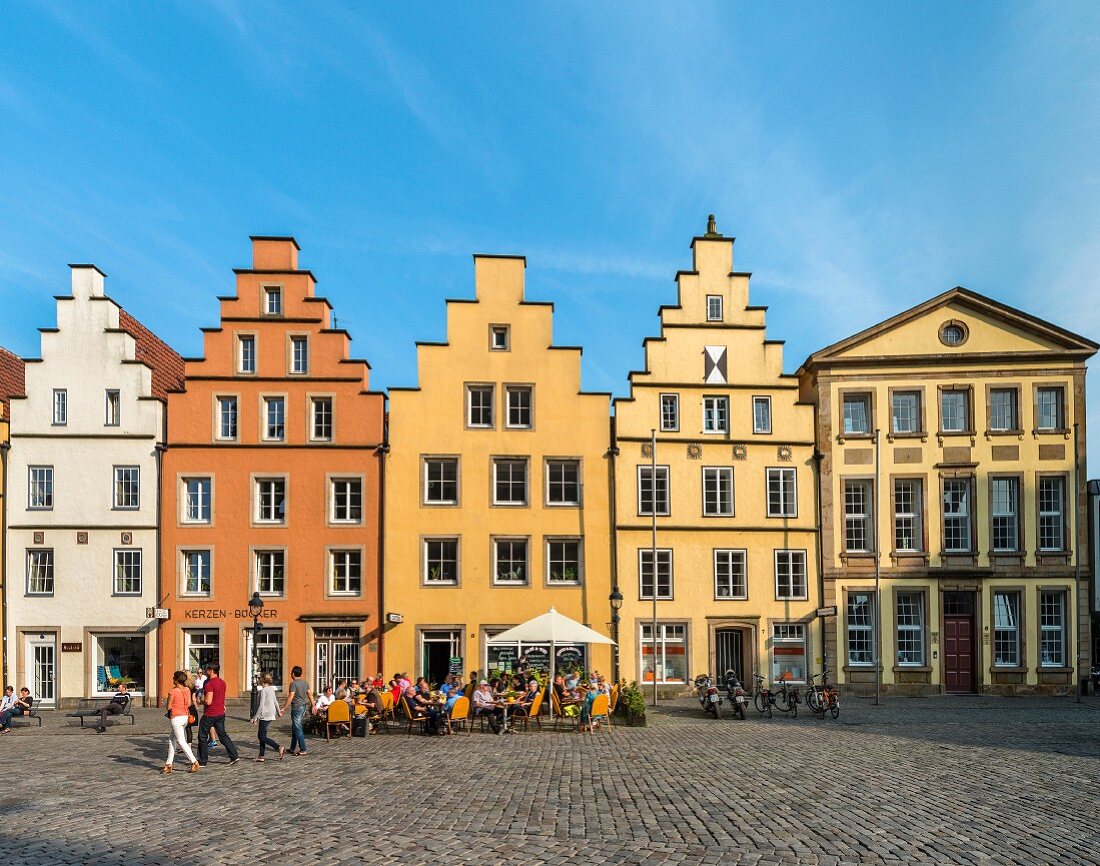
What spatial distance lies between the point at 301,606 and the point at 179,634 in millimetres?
4004

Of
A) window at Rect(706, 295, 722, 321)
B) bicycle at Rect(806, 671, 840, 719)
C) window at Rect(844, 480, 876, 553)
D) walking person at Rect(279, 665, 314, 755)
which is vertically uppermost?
window at Rect(706, 295, 722, 321)

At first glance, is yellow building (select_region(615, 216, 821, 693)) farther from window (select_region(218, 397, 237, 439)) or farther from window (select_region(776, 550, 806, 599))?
window (select_region(218, 397, 237, 439))

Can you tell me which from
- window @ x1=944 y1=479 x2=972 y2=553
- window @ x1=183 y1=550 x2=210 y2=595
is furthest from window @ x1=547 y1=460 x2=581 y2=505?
window @ x1=944 y1=479 x2=972 y2=553

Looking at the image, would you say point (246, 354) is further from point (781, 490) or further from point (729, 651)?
point (729, 651)

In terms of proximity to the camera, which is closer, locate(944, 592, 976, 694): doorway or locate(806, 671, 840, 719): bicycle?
locate(806, 671, 840, 719): bicycle

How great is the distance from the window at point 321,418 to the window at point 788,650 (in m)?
16.6

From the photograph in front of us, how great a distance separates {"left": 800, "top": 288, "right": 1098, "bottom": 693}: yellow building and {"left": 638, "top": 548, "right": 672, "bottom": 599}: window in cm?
547

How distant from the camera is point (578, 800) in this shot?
13.8 metres

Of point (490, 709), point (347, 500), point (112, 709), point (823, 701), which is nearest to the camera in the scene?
point (490, 709)

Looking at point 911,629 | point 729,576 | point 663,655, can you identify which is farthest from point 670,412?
point 911,629

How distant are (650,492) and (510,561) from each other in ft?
17.6

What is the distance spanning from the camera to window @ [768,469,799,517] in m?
33.7

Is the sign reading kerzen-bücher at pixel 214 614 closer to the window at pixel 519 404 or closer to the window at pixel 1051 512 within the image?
the window at pixel 519 404

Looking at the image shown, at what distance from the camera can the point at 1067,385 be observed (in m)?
34.1
